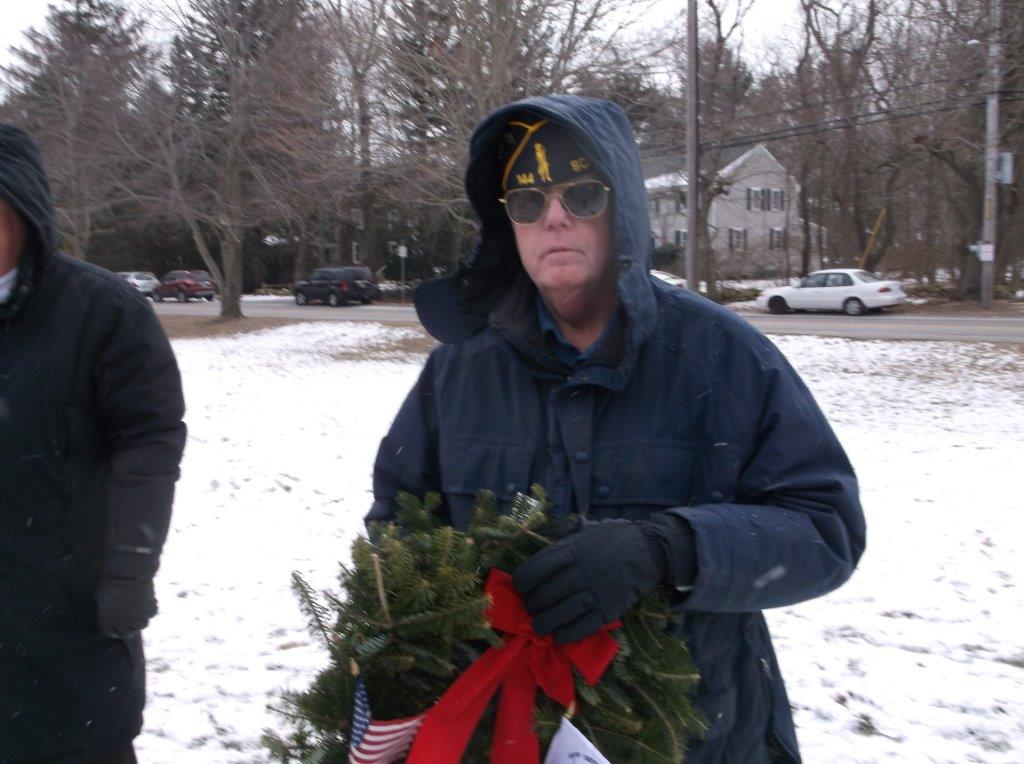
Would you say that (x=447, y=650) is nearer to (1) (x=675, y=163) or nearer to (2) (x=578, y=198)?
(2) (x=578, y=198)

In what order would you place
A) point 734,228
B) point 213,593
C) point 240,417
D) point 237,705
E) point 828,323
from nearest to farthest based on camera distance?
point 237,705, point 213,593, point 240,417, point 828,323, point 734,228

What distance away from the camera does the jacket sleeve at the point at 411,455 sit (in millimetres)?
2012

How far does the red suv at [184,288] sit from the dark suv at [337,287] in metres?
8.34

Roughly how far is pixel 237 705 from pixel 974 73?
2265 cm

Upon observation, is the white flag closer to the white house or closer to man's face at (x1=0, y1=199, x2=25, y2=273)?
man's face at (x1=0, y1=199, x2=25, y2=273)

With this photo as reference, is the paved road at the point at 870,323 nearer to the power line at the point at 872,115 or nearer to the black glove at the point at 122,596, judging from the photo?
the power line at the point at 872,115

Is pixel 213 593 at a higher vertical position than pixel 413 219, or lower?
lower

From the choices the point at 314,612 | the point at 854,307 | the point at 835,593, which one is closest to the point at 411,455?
the point at 314,612

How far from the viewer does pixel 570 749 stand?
153 centimetres

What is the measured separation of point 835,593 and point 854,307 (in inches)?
918

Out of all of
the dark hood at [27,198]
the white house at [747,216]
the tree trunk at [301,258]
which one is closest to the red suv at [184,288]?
the tree trunk at [301,258]

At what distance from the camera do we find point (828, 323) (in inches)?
912

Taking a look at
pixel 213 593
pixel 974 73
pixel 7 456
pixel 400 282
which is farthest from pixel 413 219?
pixel 7 456

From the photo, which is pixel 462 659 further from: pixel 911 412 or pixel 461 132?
pixel 461 132
